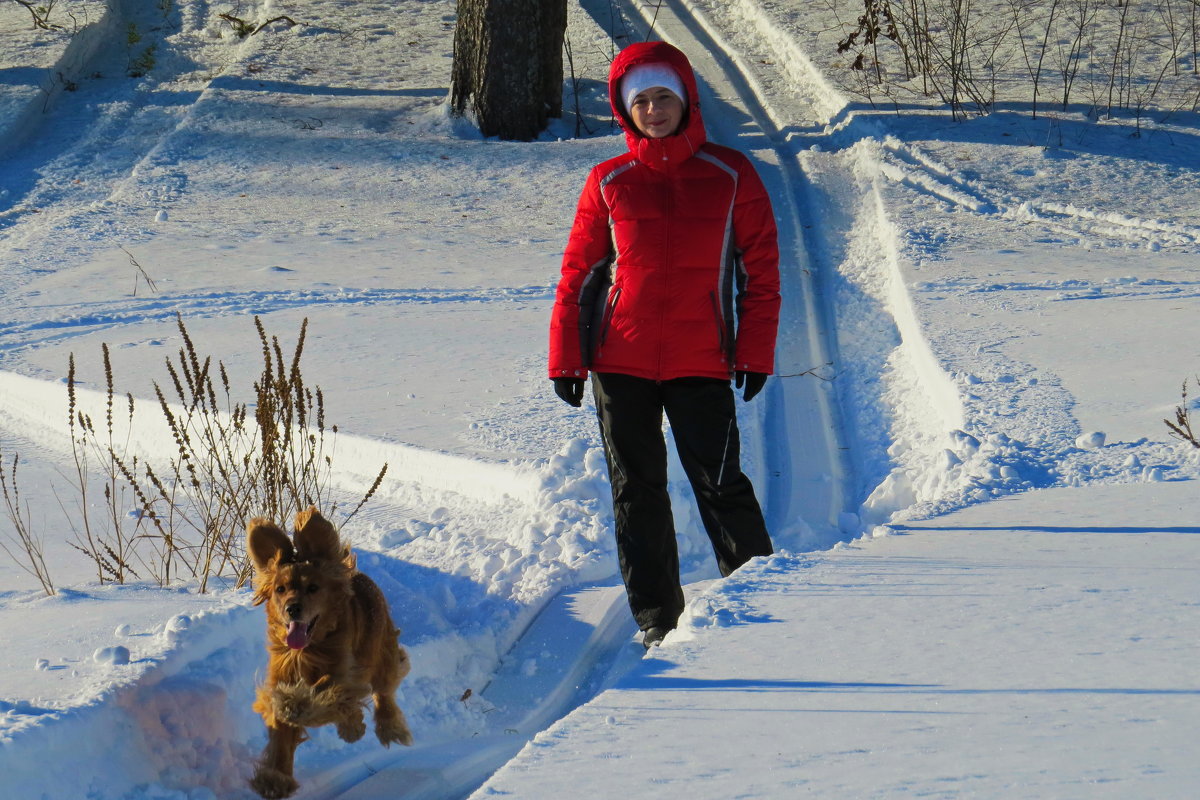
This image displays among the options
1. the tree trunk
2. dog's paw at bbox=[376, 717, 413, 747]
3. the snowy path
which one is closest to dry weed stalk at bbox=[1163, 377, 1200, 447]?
the snowy path

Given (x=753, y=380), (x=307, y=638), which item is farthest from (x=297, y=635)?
(x=753, y=380)

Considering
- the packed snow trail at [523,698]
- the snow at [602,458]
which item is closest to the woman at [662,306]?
the packed snow trail at [523,698]

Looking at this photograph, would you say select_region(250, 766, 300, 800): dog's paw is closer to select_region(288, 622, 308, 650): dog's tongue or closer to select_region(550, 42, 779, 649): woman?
select_region(288, 622, 308, 650): dog's tongue

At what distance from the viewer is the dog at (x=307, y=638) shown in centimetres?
315

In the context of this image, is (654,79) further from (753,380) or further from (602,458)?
(602,458)

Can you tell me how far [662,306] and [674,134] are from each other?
524 mm

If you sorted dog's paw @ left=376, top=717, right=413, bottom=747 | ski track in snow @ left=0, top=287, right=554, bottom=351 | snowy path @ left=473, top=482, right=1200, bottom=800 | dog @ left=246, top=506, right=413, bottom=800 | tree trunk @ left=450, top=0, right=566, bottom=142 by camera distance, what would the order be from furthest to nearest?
1. tree trunk @ left=450, top=0, right=566, bottom=142
2. ski track in snow @ left=0, top=287, right=554, bottom=351
3. dog's paw @ left=376, top=717, right=413, bottom=747
4. dog @ left=246, top=506, right=413, bottom=800
5. snowy path @ left=473, top=482, right=1200, bottom=800

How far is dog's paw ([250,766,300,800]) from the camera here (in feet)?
11.0

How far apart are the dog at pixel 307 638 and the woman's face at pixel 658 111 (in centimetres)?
155

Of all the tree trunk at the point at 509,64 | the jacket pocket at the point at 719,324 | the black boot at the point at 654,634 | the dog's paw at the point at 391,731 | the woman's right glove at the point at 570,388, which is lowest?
the dog's paw at the point at 391,731

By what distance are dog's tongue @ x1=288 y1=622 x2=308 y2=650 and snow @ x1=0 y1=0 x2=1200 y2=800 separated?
0.64 metres

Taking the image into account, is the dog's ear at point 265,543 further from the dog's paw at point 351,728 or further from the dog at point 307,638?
the dog's paw at point 351,728

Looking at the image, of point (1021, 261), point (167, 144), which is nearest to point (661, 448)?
point (1021, 261)

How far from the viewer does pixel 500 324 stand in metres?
7.14
